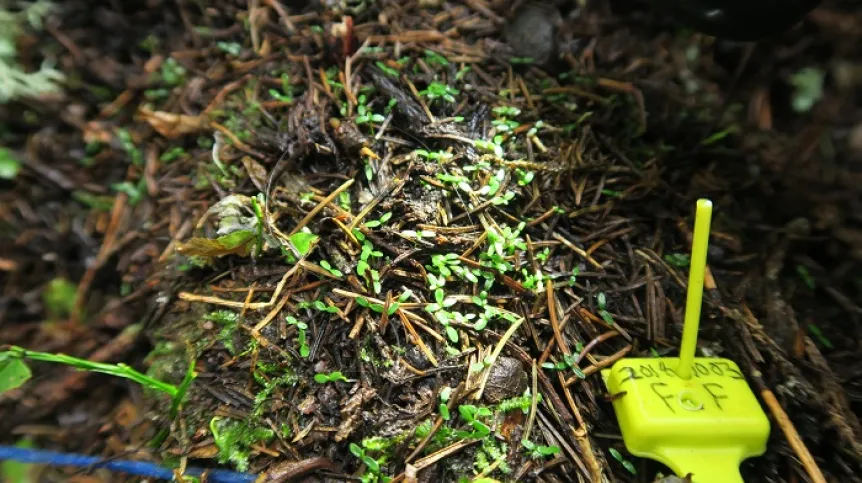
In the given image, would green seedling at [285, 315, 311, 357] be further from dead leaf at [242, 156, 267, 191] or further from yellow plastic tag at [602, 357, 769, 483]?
→ yellow plastic tag at [602, 357, 769, 483]

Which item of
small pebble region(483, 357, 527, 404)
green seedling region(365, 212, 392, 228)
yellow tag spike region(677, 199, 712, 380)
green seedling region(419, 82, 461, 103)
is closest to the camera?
yellow tag spike region(677, 199, 712, 380)

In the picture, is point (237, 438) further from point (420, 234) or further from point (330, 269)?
point (420, 234)

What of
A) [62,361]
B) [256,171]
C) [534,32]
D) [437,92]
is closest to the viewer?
[62,361]

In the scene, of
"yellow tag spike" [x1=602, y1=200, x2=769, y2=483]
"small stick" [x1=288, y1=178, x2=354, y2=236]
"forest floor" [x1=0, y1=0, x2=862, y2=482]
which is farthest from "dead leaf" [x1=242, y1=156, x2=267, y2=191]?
"yellow tag spike" [x1=602, y1=200, x2=769, y2=483]

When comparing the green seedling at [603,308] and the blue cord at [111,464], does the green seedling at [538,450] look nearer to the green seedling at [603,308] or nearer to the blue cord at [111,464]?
the green seedling at [603,308]

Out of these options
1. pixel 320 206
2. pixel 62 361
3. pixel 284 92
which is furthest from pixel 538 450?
pixel 284 92

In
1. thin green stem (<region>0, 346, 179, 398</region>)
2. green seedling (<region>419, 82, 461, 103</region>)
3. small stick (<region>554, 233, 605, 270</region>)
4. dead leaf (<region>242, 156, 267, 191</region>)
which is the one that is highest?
green seedling (<region>419, 82, 461, 103</region>)

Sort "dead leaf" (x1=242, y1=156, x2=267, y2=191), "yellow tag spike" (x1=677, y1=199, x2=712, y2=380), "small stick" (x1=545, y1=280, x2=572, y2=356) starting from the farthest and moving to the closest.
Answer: "dead leaf" (x1=242, y1=156, x2=267, y2=191) < "small stick" (x1=545, y1=280, x2=572, y2=356) < "yellow tag spike" (x1=677, y1=199, x2=712, y2=380)

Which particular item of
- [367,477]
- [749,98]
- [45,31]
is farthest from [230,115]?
[749,98]
